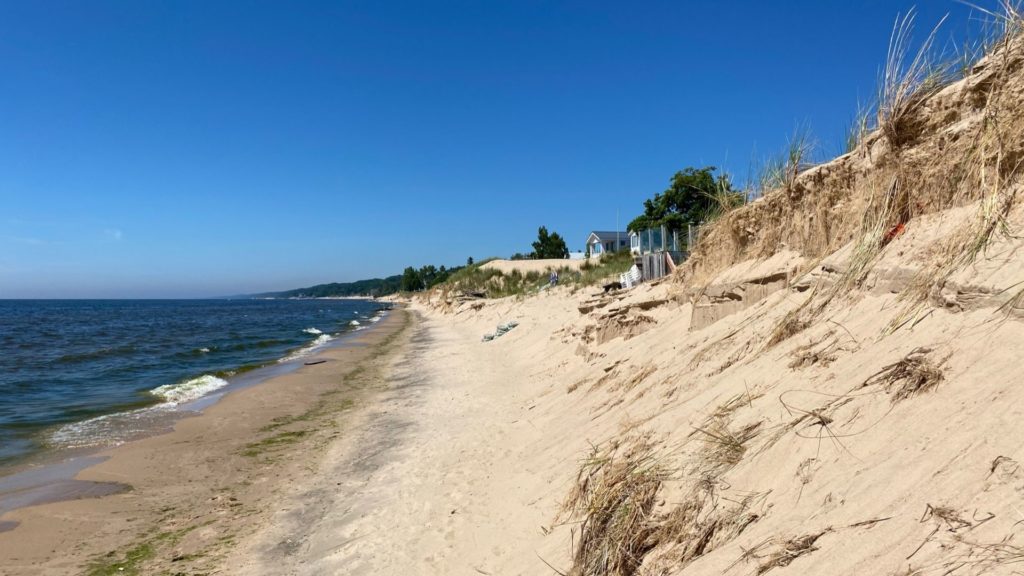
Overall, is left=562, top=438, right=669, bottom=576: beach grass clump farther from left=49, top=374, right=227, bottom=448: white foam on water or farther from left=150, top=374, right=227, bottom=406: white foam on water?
left=150, top=374, right=227, bottom=406: white foam on water

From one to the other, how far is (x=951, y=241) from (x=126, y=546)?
24.8 feet

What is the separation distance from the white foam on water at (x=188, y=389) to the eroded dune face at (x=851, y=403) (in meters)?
10.5

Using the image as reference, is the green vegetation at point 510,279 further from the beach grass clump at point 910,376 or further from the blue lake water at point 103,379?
the beach grass clump at point 910,376

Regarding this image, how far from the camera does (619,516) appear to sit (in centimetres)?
336

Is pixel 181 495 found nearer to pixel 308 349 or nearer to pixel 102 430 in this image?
pixel 102 430

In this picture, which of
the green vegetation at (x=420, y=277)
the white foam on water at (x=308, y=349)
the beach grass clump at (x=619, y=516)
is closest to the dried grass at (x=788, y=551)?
the beach grass clump at (x=619, y=516)

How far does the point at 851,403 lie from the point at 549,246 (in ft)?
223

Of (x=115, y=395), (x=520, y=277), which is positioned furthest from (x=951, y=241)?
(x=520, y=277)

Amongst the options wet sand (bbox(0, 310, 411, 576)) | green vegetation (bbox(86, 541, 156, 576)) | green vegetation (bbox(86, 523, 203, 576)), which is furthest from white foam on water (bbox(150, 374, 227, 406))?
green vegetation (bbox(86, 541, 156, 576))

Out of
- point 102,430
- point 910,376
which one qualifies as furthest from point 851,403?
point 102,430

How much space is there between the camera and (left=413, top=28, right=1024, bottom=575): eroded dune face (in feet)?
7.31

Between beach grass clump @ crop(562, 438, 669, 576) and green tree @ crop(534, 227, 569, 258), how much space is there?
2557 inches

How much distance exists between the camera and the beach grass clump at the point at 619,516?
3.14m

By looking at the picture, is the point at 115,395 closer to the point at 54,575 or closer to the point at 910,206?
the point at 54,575
